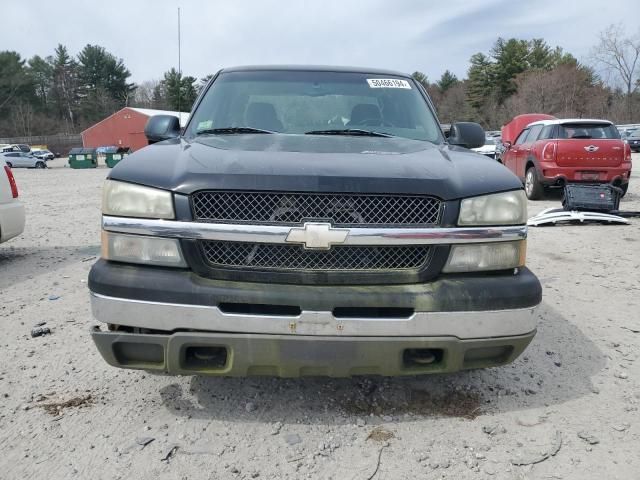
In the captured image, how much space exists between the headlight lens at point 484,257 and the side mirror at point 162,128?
86.7 inches

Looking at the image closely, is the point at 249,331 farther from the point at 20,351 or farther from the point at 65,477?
the point at 20,351

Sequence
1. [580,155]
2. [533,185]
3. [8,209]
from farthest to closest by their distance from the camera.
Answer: [533,185]
[580,155]
[8,209]

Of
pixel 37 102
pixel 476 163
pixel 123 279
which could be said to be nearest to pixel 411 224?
pixel 476 163

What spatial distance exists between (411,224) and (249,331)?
0.86 m

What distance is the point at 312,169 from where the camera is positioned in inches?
91.6

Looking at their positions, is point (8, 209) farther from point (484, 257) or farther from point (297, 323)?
point (484, 257)

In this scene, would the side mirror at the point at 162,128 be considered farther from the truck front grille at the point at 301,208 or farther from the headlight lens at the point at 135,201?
the truck front grille at the point at 301,208

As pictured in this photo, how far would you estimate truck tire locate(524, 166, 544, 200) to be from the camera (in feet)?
35.9

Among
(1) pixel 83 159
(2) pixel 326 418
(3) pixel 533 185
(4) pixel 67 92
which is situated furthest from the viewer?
(4) pixel 67 92

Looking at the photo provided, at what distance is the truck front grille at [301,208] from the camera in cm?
226

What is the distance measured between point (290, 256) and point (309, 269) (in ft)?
0.34

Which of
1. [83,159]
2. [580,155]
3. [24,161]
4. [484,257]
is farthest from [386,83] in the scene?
[24,161]

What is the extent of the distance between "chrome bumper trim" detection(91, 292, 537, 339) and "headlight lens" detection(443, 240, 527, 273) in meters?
0.22

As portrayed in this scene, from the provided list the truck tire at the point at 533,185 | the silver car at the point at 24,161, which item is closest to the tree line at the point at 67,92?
the silver car at the point at 24,161
